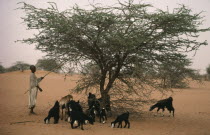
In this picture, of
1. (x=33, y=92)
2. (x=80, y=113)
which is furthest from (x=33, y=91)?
(x=80, y=113)

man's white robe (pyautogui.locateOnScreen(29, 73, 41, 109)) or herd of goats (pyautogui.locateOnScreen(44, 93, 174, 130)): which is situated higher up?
man's white robe (pyautogui.locateOnScreen(29, 73, 41, 109))

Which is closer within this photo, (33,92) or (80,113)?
(80,113)

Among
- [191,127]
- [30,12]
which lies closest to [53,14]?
[30,12]

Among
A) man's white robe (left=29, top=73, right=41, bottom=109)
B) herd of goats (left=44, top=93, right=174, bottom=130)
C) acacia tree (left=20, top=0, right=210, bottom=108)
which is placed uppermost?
acacia tree (left=20, top=0, right=210, bottom=108)

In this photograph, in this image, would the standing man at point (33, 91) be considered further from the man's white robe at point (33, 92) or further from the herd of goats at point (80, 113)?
the herd of goats at point (80, 113)

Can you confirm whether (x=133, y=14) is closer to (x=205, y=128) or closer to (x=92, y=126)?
(x=92, y=126)

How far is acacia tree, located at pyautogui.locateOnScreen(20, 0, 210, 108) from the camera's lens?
8742mm

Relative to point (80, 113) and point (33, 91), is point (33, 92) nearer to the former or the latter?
point (33, 91)

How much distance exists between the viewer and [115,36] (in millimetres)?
8703

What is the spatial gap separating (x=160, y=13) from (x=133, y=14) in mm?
891

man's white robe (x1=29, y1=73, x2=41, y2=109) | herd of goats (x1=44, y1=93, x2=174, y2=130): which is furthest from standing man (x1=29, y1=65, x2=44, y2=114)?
herd of goats (x1=44, y1=93, x2=174, y2=130)

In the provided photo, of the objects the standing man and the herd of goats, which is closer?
the herd of goats

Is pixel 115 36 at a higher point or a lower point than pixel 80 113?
higher

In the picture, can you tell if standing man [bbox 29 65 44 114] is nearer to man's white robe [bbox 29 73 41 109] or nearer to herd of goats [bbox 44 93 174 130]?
man's white robe [bbox 29 73 41 109]
